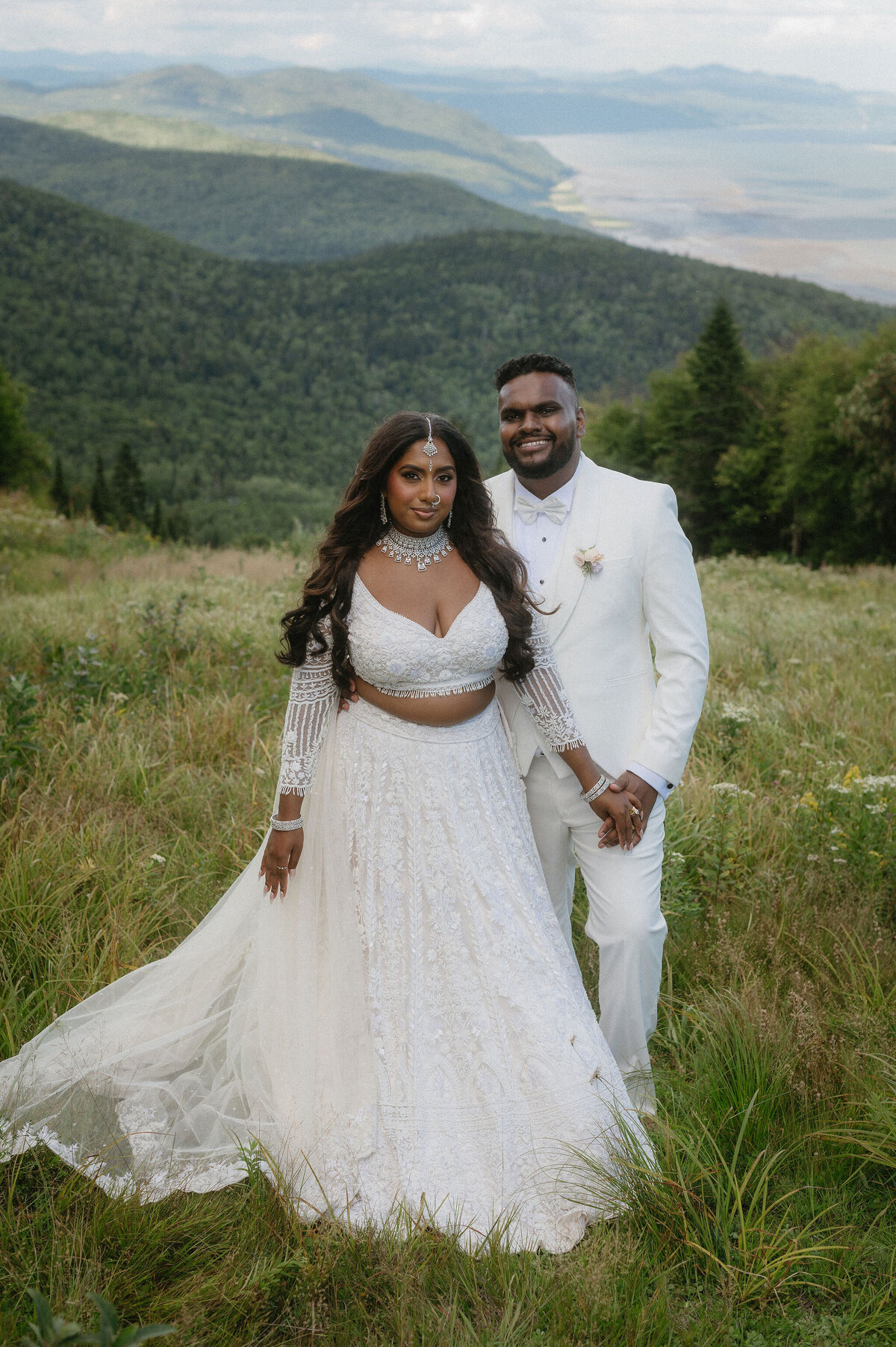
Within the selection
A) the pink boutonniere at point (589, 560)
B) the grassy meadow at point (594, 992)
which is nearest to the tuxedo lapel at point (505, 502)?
the pink boutonniere at point (589, 560)

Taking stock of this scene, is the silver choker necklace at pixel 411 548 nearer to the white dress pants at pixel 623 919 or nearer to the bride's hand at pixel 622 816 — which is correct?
the white dress pants at pixel 623 919

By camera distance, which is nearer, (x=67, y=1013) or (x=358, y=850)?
(x=358, y=850)

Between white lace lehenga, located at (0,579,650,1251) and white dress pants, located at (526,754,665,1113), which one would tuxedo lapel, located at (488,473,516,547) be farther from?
white dress pants, located at (526,754,665,1113)

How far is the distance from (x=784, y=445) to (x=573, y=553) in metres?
45.9

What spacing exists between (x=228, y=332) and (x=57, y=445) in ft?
178

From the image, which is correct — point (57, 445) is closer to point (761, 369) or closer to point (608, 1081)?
point (761, 369)

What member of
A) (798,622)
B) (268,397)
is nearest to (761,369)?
(798,622)

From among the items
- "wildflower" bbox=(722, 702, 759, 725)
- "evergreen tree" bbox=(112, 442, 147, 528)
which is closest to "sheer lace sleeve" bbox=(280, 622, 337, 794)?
"wildflower" bbox=(722, 702, 759, 725)

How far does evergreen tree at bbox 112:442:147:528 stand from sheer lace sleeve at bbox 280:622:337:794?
51.4 m

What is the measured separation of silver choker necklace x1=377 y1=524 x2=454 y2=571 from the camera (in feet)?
10.4

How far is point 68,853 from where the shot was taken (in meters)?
4.27

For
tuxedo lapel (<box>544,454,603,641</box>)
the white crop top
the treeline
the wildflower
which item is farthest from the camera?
the treeline

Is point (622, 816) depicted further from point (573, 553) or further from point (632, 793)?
point (573, 553)

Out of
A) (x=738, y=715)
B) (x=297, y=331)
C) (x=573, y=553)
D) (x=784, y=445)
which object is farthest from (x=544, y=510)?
(x=297, y=331)
